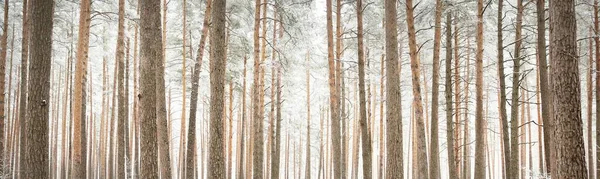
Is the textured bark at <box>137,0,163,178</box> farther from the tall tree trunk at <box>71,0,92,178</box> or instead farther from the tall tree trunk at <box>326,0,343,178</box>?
the tall tree trunk at <box>326,0,343,178</box>

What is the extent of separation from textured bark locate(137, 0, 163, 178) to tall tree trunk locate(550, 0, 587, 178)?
604 centimetres

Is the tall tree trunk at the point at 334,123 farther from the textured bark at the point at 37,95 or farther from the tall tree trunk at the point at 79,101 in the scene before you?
the textured bark at the point at 37,95

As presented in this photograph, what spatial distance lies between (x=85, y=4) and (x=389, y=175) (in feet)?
30.5

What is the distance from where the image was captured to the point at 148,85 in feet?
23.1

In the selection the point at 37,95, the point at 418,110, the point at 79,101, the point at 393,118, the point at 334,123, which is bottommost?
the point at 334,123

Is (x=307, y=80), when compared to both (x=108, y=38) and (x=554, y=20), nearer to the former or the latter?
(x=108, y=38)

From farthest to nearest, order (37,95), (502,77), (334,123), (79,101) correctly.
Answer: (334,123) → (79,101) → (502,77) → (37,95)

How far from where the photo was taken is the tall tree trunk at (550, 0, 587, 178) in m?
5.99

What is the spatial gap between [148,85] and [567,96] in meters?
6.18

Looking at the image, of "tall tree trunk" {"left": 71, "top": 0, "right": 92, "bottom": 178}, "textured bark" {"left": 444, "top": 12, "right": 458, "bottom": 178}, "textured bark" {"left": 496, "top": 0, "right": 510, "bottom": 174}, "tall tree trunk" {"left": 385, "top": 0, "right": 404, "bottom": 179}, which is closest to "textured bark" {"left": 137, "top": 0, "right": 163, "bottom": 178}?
"tall tree trunk" {"left": 385, "top": 0, "right": 404, "bottom": 179}

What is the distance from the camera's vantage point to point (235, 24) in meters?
15.6

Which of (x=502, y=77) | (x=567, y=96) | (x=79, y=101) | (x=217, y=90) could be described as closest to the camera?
(x=567, y=96)

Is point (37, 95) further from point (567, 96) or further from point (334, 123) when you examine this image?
point (567, 96)

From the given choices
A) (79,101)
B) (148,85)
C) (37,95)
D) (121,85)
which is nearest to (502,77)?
(148,85)
